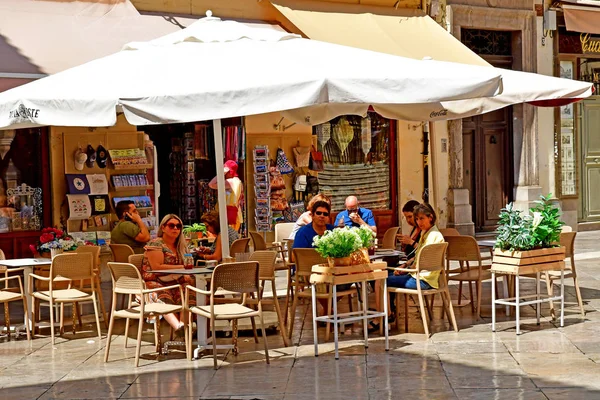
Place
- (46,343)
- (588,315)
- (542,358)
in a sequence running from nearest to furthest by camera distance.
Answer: (542,358)
(46,343)
(588,315)

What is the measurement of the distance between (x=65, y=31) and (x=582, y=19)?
33.9 ft

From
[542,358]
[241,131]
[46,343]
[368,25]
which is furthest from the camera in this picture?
[368,25]

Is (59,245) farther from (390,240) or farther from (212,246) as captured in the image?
(390,240)

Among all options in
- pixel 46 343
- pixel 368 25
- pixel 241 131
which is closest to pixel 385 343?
pixel 46 343

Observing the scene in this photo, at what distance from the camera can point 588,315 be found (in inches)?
416

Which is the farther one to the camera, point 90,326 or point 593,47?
point 593,47

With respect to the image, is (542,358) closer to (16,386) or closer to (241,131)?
(16,386)

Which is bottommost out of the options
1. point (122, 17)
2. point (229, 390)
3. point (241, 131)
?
point (229, 390)

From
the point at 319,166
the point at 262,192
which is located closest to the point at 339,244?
the point at 262,192

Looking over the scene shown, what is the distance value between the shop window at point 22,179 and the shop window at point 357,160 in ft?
14.8

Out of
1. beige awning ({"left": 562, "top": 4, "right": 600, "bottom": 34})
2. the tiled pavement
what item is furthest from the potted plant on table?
beige awning ({"left": 562, "top": 4, "right": 600, "bottom": 34})

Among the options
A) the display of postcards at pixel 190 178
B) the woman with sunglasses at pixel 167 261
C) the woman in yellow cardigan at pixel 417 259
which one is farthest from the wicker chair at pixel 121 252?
the display of postcards at pixel 190 178

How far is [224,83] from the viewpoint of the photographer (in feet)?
28.1

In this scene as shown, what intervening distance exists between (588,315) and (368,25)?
24.1ft
